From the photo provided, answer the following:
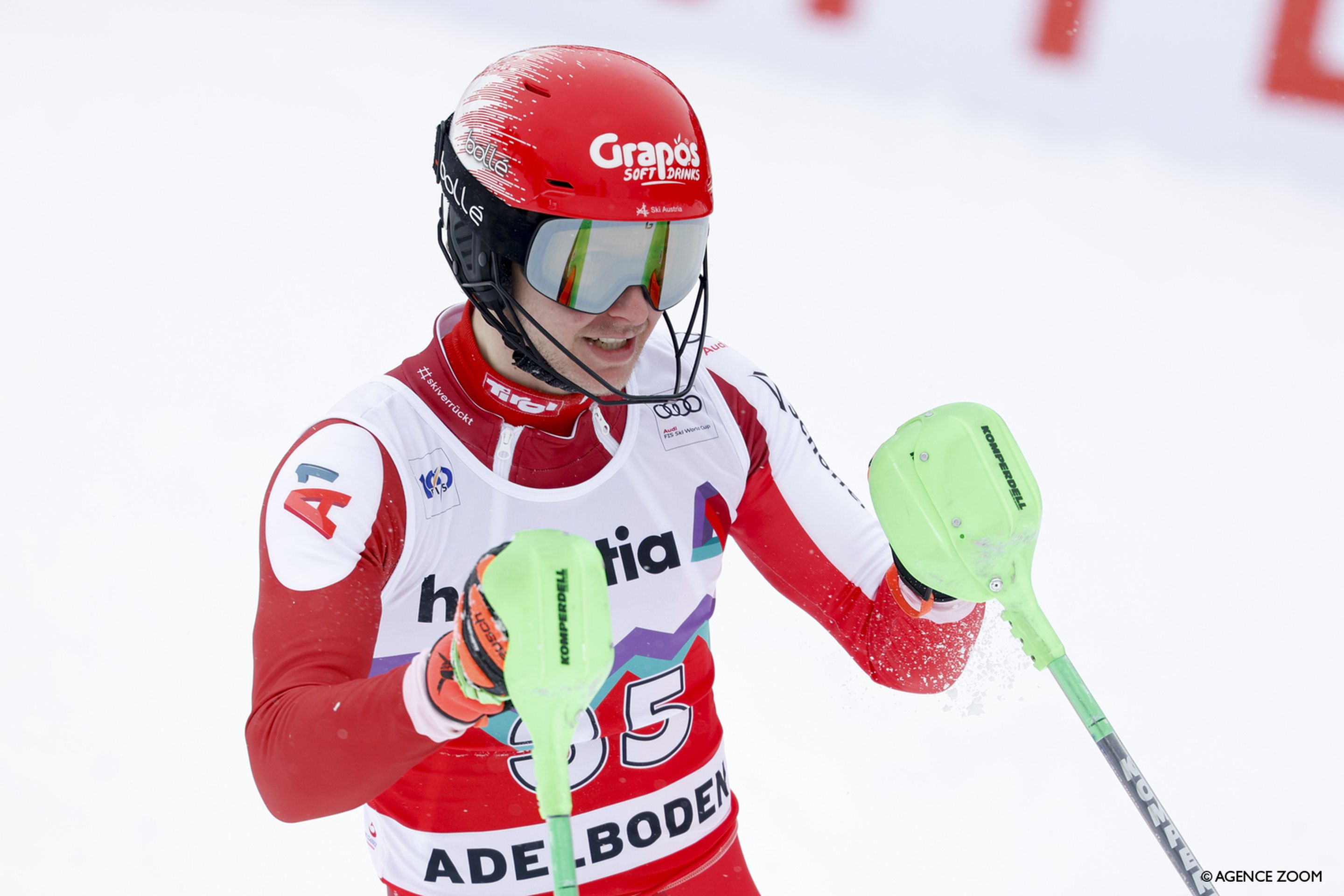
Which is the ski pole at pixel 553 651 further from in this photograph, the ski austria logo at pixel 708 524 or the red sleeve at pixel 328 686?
the ski austria logo at pixel 708 524

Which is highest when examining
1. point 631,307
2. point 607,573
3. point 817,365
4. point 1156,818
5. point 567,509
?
point 631,307

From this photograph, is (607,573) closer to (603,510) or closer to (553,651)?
(603,510)

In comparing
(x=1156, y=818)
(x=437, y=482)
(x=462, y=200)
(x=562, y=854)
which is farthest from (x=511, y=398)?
(x=1156, y=818)

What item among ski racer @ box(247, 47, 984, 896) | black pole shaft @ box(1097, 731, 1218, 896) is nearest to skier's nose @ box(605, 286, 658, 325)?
ski racer @ box(247, 47, 984, 896)

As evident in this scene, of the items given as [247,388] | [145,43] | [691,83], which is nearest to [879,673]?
[247,388]

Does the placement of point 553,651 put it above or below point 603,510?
above

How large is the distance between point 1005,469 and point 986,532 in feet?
0.30

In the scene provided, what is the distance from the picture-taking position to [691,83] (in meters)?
5.17

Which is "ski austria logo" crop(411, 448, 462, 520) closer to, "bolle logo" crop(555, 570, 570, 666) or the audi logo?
the audi logo

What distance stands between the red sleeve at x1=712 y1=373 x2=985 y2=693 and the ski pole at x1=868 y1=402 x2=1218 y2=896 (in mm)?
313

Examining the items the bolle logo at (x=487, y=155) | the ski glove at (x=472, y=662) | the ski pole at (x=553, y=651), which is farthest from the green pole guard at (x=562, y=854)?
the bolle logo at (x=487, y=155)

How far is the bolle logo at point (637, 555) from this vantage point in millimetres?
1961

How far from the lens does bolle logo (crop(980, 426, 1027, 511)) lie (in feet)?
5.78

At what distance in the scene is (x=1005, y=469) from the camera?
5.82 ft
